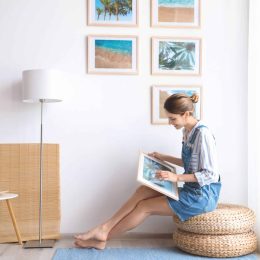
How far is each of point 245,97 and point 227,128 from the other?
0.31m

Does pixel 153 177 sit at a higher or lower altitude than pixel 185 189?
higher

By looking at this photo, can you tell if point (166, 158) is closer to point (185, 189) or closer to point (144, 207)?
point (185, 189)

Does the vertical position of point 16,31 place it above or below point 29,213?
above

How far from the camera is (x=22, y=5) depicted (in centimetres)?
369

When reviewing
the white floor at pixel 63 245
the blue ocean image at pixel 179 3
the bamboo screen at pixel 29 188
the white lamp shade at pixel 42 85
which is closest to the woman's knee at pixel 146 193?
the white floor at pixel 63 245

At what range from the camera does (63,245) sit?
3.43 meters

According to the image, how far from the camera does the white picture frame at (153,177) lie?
3.05m

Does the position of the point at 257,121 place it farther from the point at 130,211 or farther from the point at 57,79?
the point at 57,79

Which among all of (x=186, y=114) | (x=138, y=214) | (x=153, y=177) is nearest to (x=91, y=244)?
(x=138, y=214)

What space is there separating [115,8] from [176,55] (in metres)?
0.66

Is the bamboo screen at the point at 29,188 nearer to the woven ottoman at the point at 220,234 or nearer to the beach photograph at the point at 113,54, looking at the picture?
the beach photograph at the point at 113,54

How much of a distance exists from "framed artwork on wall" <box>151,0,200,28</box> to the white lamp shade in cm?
103

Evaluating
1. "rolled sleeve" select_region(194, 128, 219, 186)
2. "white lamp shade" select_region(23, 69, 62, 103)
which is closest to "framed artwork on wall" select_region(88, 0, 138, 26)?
"white lamp shade" select_region(23, 69, 62, 103)

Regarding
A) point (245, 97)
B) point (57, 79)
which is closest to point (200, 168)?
point (245, 97)
